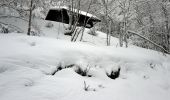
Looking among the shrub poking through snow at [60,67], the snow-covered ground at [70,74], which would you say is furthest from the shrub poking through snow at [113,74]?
the shrub poking through snow at [60,67]

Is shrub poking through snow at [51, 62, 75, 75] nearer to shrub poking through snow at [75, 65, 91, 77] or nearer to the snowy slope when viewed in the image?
the snowy slope

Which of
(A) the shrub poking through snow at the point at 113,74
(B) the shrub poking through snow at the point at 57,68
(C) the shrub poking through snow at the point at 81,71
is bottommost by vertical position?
(A) the shrub poking through snow at the point at 113,74

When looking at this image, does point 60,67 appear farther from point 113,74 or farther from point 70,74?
point 113,74

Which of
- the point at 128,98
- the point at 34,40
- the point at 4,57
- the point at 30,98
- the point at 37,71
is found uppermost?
the point at 34,40

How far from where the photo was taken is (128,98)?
4.43m

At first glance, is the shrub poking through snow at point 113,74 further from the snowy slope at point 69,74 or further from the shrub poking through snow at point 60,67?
the shrub poking through snow at point 60,67

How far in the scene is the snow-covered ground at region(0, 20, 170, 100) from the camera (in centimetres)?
369

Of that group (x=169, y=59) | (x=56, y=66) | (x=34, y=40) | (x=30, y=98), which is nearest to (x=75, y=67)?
(x=56, y=66)

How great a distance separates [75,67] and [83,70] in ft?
0.73

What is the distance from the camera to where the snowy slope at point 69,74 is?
3683 mm

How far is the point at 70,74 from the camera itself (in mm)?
4660

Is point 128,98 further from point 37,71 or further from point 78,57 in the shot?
point 37,71

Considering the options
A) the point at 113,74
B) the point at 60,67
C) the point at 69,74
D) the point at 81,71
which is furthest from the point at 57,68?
the point at 113,74

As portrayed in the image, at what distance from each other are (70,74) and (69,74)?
0.09 feet
